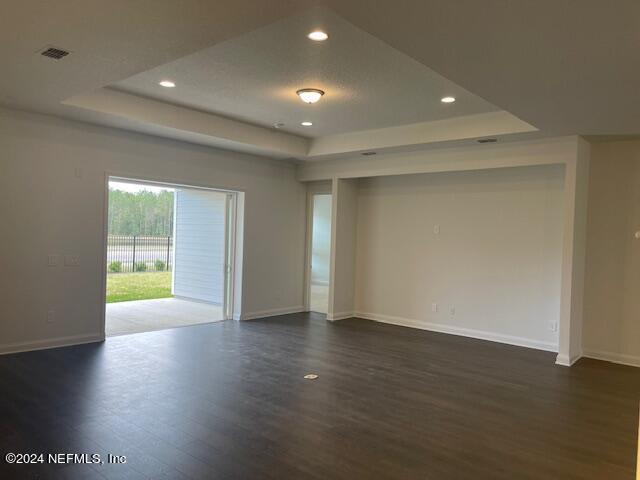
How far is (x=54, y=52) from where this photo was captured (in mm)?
3186

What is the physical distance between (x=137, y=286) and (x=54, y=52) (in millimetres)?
6783

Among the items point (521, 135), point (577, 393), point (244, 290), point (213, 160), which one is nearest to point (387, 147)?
point (521, 135)

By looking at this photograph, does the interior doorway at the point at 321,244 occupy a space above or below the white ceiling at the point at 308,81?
below

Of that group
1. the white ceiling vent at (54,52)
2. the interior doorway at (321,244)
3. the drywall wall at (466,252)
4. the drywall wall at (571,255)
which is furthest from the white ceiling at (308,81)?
the interior doorway at (321,244)

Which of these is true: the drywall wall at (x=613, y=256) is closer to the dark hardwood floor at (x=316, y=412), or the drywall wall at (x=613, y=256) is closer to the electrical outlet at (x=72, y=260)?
the dark hardwood floor at (x=316, y=412)

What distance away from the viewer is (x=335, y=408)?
12.2 feet

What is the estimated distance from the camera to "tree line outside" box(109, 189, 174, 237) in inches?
305

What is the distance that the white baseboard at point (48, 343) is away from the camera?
4926 mm

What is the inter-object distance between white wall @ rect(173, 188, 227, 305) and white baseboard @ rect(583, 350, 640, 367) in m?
5.97

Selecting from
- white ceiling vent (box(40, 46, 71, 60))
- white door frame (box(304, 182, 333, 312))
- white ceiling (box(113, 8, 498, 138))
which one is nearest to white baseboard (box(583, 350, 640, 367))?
white ceiling (box(113, 8, 498, 138))

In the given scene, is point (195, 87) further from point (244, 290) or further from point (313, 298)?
point (313, 298)

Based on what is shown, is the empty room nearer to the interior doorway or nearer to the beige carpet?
the beige carpet

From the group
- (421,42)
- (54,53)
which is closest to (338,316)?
(421,42)

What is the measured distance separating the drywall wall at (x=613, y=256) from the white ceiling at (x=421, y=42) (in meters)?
1.07
